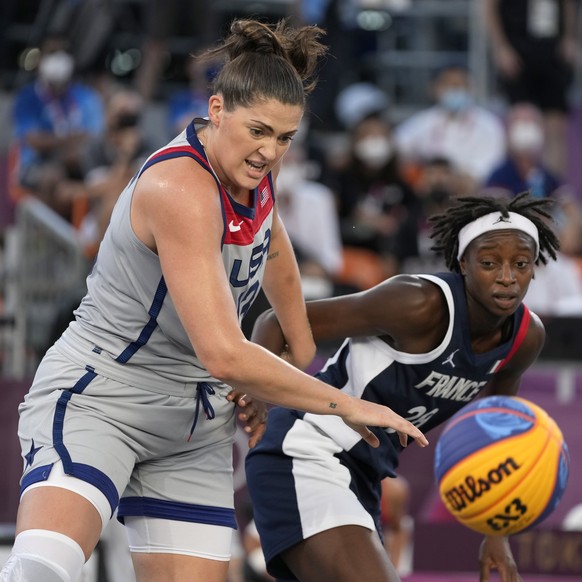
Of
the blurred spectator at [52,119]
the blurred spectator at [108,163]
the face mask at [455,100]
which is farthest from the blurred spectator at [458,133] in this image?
the blurred spectator at [52,119]

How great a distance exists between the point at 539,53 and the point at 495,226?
700 centimetres

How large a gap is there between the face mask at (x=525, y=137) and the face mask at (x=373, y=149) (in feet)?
3.19

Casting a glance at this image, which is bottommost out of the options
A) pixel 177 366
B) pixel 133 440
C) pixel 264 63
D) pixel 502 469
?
pixel 502 469

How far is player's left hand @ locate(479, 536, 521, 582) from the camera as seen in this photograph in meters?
3.98

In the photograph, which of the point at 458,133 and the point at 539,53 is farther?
the point at 539,53

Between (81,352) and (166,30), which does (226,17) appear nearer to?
(166,30)

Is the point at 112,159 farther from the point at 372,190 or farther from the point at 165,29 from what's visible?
the point at 372,190

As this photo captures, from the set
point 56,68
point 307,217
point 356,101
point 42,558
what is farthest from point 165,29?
point 42,558

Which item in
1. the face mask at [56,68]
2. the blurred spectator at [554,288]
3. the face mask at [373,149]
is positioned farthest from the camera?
the face mask at [373,149]

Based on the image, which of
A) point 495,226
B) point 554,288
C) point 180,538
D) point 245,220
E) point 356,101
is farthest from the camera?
point 356,101

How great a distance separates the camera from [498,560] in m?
4.01

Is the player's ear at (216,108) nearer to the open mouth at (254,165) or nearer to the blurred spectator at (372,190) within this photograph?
the open mouth at (254,165)

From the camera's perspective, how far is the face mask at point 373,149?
9.90 metres

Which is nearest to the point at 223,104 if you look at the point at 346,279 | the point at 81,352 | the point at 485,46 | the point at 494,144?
the point at 81,352
